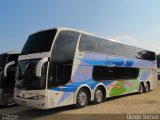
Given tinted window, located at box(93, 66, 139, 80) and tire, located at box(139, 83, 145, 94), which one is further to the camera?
tire, located at box(139, 83, 145, 94)

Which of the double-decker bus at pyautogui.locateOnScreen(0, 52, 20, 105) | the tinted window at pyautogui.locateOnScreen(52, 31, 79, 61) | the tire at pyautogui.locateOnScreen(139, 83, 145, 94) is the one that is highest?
the tinted window at pyautogui.locateOnScreen(52, 31, 79, 61)

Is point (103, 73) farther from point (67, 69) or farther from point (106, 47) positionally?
point (67, 69)

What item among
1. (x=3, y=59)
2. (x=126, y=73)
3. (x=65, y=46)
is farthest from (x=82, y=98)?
(x=126, y=73)

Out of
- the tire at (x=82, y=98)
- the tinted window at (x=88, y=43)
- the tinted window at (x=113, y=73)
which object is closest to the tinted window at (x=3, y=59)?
the tinted window at (x=88, y=43)

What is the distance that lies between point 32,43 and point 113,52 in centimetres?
595

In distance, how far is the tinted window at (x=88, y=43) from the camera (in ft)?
44.2

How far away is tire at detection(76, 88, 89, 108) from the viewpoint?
42.2 feet

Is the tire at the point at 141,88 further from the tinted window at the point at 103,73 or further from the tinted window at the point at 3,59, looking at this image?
the tinted window at the point at 3,59

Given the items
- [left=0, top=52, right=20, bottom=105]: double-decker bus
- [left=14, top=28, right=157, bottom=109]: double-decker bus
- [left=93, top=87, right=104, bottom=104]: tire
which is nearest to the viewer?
[left=14, top=28, right=157, bottom=109]: double-decker bus

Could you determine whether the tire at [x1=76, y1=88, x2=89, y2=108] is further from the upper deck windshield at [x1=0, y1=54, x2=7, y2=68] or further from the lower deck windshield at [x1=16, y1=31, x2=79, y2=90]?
the upper deck windshield at [x1=0, y1=54, x2=7, y2=68]

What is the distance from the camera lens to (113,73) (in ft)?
52.8

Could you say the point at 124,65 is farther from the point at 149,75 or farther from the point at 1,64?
the point at 1,64

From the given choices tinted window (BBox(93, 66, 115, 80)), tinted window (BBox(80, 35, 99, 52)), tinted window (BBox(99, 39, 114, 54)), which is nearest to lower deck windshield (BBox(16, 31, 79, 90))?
tinted window (BBox(80, 35, 99, 52))

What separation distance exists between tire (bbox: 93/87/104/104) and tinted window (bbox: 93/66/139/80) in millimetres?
686
